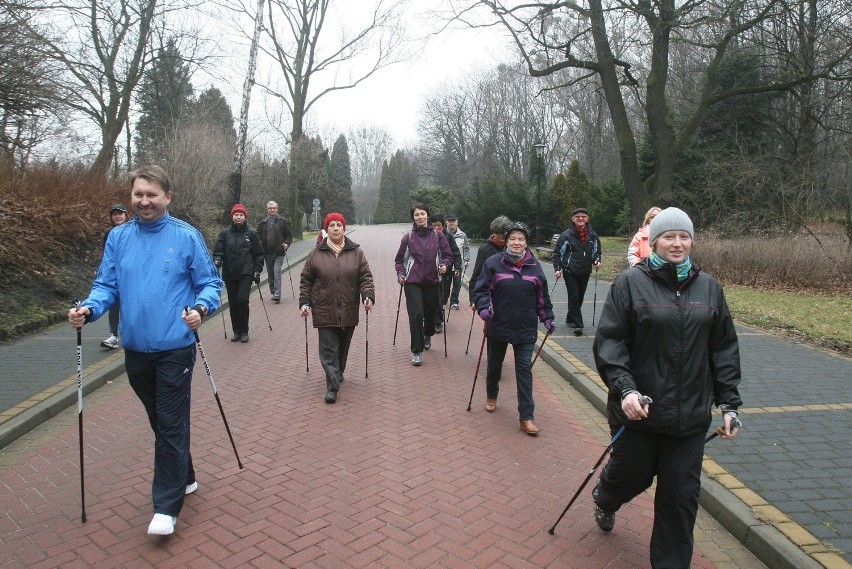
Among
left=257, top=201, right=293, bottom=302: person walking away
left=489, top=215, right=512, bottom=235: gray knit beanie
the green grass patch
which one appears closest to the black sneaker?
left=489, top=215, right=512, bottom=235: gray knit beanie

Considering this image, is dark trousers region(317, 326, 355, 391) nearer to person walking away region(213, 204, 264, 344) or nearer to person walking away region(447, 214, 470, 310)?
person walking away region(213, 204, 264, 344)

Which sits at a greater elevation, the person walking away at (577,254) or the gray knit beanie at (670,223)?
the gray knit beanie at (670,223)

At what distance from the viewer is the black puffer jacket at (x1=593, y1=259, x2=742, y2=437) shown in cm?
311

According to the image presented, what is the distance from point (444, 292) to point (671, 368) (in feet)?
25.1

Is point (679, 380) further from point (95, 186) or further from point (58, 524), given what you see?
point (95, 186)

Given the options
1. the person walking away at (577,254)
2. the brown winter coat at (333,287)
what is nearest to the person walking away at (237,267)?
the brown winter coat at (333,287)

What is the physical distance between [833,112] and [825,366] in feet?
73.1

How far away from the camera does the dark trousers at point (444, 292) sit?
9.85 meters

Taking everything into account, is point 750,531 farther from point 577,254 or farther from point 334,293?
point 577,254

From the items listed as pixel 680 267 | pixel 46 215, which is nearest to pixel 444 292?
pixel 680 267

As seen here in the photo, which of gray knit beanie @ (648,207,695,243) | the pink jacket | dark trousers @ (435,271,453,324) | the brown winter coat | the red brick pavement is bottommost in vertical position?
the red brick pavement

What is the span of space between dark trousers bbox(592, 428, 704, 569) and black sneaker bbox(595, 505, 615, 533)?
1.85 feet

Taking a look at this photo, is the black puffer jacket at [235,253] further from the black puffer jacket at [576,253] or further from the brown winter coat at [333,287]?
the black puffer jacket at [576,253]

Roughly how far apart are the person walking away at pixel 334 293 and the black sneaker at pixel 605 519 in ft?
10.7
